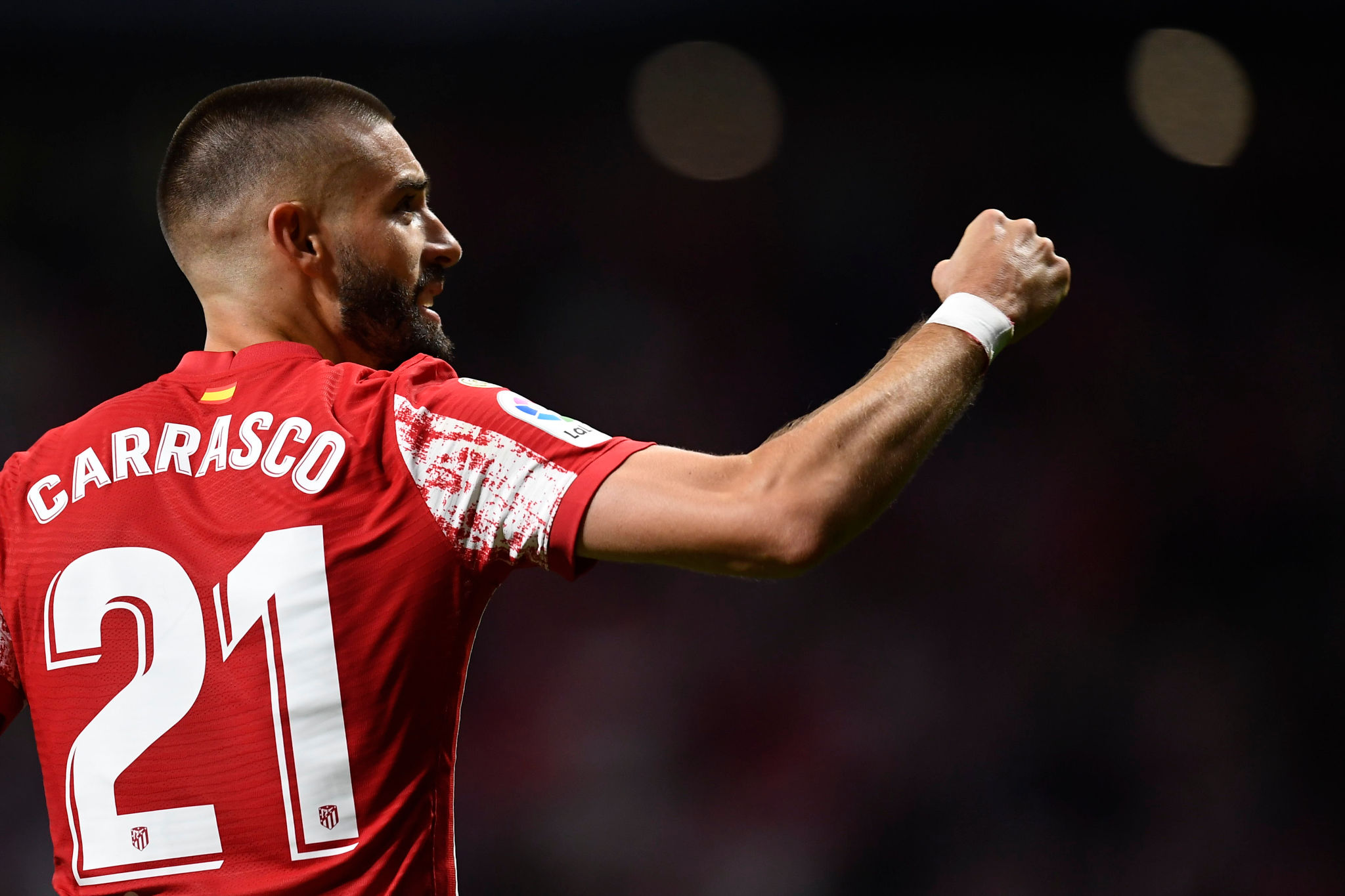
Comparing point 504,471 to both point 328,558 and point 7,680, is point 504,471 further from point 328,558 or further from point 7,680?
point 7,680

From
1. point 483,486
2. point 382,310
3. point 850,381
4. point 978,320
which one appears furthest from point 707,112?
point 483,486

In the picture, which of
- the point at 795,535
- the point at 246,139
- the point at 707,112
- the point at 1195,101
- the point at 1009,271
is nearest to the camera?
the point at 795,535

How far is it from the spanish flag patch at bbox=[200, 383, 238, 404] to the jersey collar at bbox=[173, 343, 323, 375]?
0.04 m

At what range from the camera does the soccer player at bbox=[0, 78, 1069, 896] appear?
1.37 meters

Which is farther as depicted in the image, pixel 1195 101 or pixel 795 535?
pixel 1195 101

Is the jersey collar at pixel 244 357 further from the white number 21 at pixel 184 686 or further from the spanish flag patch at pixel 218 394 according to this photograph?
the white number 21 at pixel 184 686

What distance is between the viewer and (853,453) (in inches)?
52.5

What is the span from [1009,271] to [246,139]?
1217mm

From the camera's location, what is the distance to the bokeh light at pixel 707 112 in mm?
6855

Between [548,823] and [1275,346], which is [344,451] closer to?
[548,823]

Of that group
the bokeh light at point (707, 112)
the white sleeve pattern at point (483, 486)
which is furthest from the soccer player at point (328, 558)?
the bokeh light at point (707, 112)

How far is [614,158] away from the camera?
6879 mm

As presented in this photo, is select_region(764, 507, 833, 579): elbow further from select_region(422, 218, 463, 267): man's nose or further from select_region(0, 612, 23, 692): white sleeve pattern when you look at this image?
select_region(0, 612, 23, 692): white sleeve pattern

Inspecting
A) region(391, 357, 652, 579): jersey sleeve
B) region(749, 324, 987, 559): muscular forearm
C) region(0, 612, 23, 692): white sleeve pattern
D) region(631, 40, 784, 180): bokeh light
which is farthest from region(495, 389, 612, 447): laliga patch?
region(631, 40, 784, 180): bokeh light
